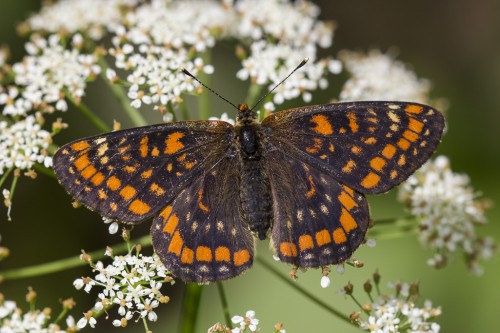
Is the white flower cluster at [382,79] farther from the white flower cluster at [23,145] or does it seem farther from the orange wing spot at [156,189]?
the white flower cluster at [23,145]

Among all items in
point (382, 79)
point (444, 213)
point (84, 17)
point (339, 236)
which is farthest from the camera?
point (382, 79)

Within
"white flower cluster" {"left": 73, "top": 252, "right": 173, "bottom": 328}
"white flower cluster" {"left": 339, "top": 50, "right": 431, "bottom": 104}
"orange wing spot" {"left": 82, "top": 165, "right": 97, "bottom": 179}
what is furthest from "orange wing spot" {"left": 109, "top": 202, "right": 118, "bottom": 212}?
"white flower cluster" {"left": 339, "top": 50, "right": 431, "bottom": 104}

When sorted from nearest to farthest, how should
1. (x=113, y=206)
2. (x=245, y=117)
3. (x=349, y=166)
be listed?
(x=113, y=206), (x=349, y=166), (x=245, y=117)

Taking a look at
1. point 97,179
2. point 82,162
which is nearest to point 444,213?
point 97,179

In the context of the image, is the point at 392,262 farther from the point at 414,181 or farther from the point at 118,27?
the point at 118,27

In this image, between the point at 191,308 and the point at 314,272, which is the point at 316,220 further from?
the point at 314,272

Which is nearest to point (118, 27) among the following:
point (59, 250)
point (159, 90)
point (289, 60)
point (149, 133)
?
point (159, 90)

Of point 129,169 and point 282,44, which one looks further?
point 282,44
